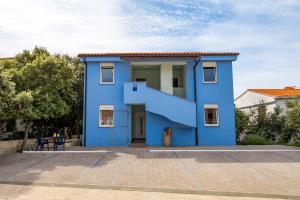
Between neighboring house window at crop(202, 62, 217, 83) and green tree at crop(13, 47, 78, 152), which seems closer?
green tree at crop(13, 47, 78, 152)

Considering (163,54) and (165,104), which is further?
(163,54)

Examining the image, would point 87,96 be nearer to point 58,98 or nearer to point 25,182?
point 58,98

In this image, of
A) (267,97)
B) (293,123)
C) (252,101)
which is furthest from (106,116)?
(252,101)

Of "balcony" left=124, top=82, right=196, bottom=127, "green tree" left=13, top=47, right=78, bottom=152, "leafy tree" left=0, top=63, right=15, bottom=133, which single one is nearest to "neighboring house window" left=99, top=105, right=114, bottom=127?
"balcony" left=124, top=82, right=196, bottom=127

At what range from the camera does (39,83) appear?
15500 mm

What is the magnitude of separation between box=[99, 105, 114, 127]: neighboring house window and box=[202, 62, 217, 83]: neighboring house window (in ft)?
23.7

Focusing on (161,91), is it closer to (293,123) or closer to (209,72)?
(209,72)

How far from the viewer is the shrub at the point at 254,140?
1872 cm

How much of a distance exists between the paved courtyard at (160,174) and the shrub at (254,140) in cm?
440

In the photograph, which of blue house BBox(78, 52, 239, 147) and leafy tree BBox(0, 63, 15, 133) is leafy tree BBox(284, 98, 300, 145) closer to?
blue house BBox(78, 52, 239, 147)

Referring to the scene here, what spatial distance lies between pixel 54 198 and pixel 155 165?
5165 millimetres

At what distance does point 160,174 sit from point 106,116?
32.4ft

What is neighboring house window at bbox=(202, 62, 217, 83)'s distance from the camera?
18.8 m

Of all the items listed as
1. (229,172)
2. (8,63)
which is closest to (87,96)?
(8,63)
